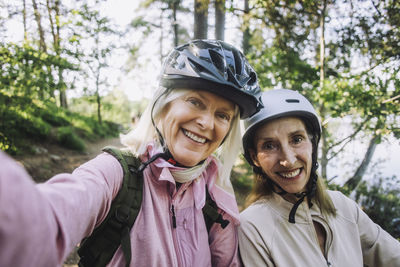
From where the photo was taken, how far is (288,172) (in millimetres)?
2100

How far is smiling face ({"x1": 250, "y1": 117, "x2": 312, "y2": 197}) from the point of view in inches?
81.5

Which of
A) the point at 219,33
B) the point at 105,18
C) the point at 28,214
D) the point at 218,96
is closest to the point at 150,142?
the point at 218,96

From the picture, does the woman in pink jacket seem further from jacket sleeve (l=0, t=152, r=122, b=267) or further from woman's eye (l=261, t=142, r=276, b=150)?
woman's eye (l=261, t=142, r=276, b=150)

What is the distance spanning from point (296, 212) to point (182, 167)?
1.26 meters

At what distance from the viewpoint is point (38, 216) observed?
0.61m

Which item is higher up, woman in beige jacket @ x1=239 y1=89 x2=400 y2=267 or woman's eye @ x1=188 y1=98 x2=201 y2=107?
woman's eye @ x1=188 y1=98 x2=201 y2=107

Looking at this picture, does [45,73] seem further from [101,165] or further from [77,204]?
[77,204]

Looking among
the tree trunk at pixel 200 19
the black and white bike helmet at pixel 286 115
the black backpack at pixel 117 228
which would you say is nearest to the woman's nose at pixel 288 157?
the black and white bike helmet at pixel 286 115

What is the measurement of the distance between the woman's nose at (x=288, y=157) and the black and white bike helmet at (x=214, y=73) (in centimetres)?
51

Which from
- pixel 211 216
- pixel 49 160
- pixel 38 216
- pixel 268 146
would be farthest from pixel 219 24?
pixel 49 160

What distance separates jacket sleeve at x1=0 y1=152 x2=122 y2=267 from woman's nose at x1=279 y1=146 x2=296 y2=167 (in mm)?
1679

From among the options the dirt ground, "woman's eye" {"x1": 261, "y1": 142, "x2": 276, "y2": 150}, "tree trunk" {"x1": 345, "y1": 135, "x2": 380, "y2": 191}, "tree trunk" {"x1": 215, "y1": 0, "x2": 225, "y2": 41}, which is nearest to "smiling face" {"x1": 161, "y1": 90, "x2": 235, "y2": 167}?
"woman's eye" {"x1": 261, "y1": 142, "x2": 276, "y2": 150}

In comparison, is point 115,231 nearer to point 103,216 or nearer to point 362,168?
point 103,216

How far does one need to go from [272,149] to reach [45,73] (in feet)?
14.2
